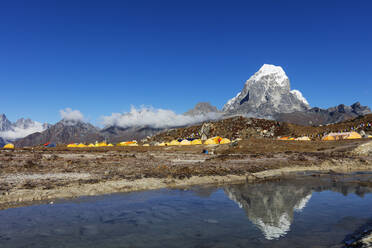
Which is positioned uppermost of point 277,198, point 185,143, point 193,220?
point 185,143

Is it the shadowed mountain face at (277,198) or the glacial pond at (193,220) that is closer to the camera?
the glacial pond at (193,220)

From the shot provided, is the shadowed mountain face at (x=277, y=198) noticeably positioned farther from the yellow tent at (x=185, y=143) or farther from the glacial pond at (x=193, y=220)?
the yellow tent at (x=185, y=143)

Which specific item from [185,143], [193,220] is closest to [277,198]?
[193,220]

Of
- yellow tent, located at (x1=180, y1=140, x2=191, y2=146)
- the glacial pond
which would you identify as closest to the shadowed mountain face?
the glacial pond

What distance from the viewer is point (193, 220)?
13.5 metres

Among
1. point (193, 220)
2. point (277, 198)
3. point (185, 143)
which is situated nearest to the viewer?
point (193, 220)

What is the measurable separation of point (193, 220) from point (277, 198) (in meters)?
8.30

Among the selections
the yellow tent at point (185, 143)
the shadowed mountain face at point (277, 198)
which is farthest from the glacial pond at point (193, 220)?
the yellow tent at point (185, 143)

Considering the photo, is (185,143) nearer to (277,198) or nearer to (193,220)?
(277,198)

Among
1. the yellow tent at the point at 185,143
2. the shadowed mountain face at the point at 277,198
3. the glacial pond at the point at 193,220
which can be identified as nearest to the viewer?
the glacial pond at the point at 193,220

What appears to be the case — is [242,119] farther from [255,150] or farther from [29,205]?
[29,205]

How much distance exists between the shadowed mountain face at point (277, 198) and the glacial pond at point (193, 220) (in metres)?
0.05

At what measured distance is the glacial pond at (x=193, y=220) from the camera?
1052cm

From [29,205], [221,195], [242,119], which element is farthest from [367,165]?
[242,119]
